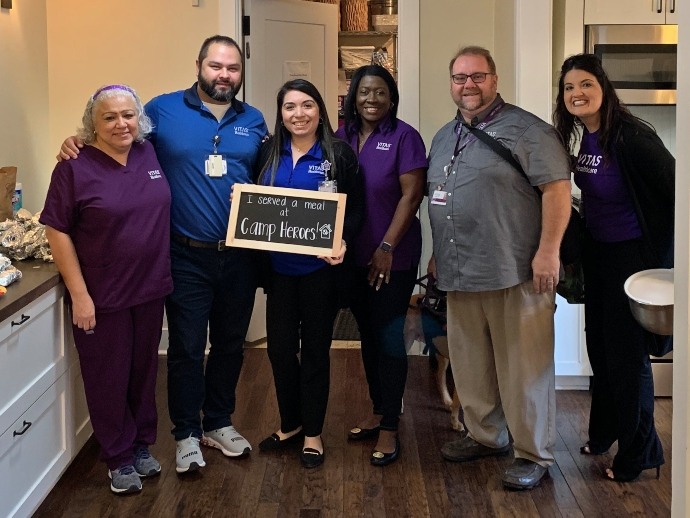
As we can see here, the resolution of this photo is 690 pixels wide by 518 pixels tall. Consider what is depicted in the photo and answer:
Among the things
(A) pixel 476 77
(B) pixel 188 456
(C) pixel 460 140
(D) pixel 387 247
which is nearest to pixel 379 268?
(D) pixel 387 247

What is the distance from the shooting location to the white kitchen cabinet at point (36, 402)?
2.45 meters

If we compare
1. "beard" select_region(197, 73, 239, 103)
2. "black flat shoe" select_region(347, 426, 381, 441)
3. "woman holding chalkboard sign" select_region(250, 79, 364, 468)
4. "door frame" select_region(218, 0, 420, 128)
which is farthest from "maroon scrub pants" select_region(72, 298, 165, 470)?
"door frame" select_region(218, 0, 420, 128)

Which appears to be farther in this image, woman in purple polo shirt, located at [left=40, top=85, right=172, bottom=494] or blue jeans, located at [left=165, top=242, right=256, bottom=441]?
blue jeans, located at [left=165, top=242, right=256, bottom=441]

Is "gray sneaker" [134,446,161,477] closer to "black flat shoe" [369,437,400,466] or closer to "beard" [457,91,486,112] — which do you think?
"black flat shoe" [369,437,400,466]

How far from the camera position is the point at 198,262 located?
3041 mm

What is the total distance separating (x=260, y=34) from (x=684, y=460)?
11.6 feet

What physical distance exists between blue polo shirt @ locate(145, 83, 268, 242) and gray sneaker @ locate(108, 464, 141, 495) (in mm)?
849

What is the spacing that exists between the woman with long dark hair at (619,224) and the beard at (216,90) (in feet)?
3.78

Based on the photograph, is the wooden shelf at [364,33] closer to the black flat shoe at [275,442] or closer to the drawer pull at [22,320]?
the black flat shoe at [275,442]

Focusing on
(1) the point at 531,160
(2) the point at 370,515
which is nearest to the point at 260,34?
(1) the point at 531,160

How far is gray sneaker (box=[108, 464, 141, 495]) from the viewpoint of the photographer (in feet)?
9.68

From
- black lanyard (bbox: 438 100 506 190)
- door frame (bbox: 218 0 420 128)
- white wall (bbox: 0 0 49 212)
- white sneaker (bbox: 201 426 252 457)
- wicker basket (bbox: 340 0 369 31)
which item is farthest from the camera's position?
wicker basket (bbox: 340 0 369 31)

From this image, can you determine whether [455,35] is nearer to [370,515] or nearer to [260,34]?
[260,34]

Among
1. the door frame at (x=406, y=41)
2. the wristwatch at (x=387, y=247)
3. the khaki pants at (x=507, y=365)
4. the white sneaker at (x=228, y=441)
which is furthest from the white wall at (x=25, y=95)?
the khaki pants at (x=507, y=365)
